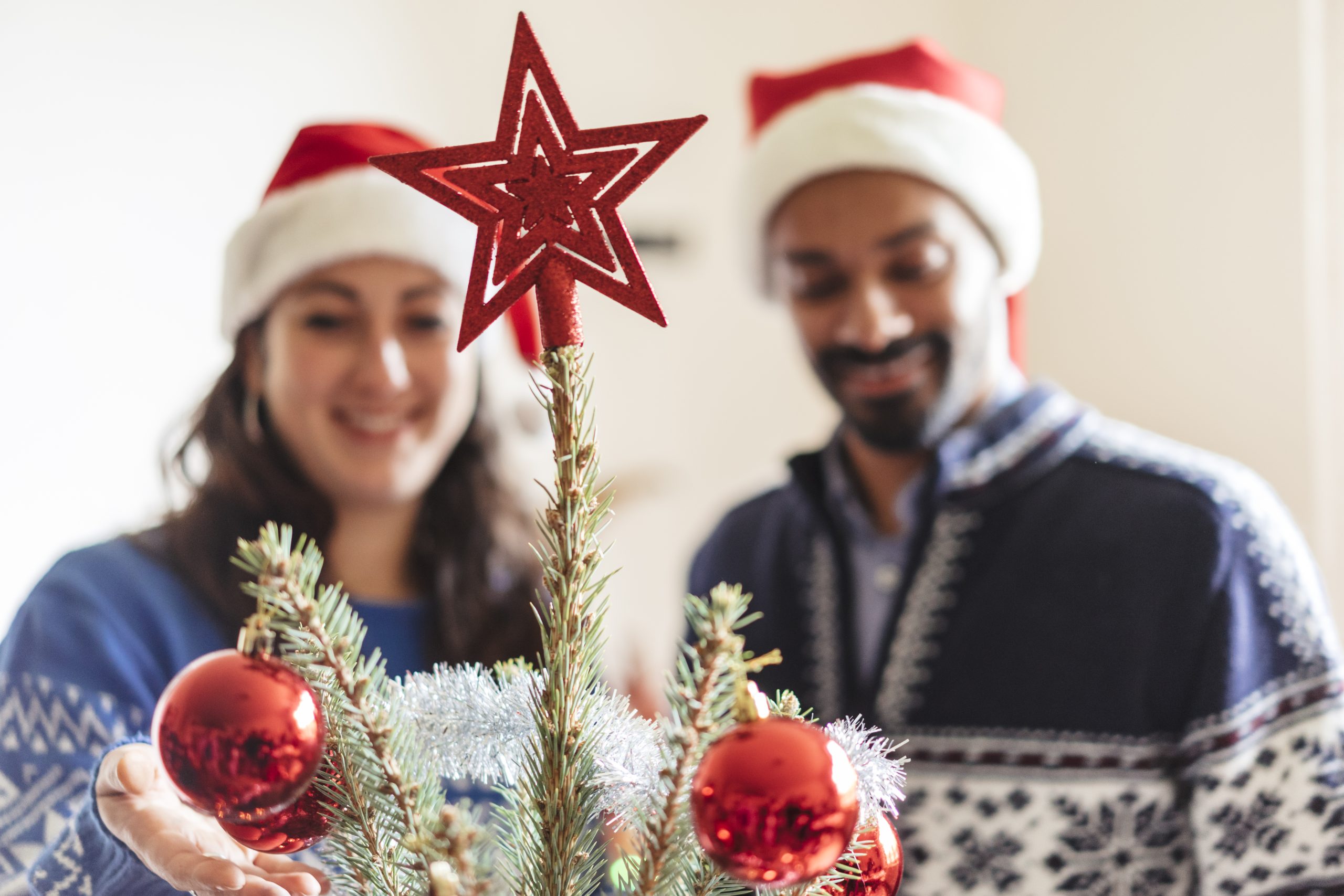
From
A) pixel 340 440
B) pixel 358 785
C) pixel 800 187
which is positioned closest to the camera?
pixel 358 785

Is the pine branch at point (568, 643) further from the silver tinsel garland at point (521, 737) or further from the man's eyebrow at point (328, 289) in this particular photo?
the man's eyebrow at point (328, 289)

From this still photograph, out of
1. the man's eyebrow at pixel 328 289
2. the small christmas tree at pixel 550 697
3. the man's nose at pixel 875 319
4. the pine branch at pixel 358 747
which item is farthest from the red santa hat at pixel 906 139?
the pine branch at pixel 358 747

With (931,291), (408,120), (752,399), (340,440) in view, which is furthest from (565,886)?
(752,399)

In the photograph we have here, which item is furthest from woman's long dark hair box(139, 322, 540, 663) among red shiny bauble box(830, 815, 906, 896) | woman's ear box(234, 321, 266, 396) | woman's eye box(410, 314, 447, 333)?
red shiny bauble box(830, 815, 906, 896)

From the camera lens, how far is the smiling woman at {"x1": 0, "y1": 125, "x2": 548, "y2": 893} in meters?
0.81

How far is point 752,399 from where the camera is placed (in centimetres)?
201

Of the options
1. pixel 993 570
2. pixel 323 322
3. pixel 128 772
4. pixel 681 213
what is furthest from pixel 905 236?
pixel 681 213

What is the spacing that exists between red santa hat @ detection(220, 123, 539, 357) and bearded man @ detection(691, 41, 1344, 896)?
35cm

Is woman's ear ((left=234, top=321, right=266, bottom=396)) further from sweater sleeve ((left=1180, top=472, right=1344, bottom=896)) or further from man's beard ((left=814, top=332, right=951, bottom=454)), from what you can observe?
sweater sleeve ((left=1180, top=472, right=1344, bottom=896))

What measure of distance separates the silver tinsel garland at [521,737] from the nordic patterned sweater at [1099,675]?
50 cm

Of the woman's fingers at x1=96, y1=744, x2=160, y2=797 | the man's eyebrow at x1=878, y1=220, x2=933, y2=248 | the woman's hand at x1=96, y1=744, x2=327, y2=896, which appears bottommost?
the woman's hand at x1=96, y1=744, x2=327, y2=896

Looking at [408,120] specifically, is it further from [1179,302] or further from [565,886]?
[565,886]

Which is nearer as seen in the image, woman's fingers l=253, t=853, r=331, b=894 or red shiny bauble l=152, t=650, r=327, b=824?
red shiny bauble l=152, t=650, r=327, b=824

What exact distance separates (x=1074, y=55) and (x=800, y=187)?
946 mm
